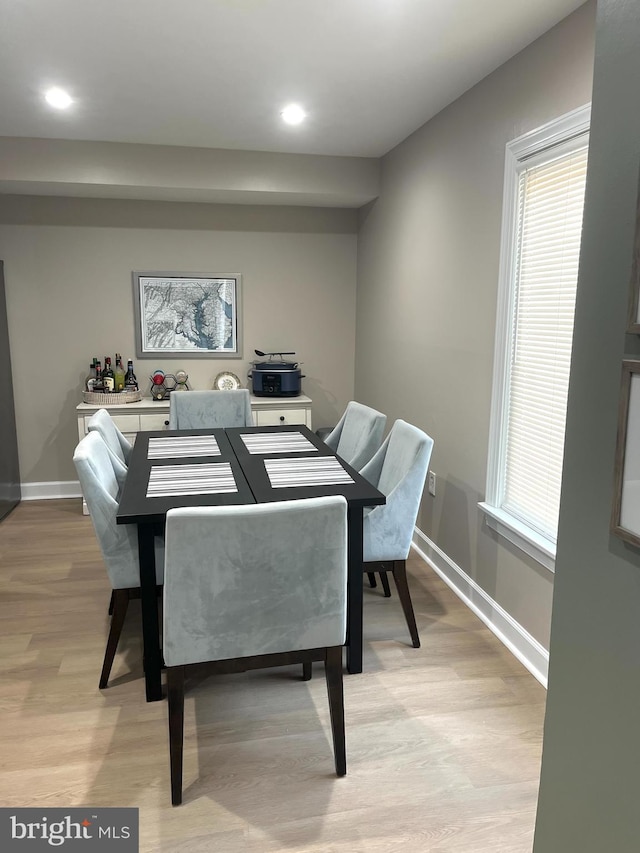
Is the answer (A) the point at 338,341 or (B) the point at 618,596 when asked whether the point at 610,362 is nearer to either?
(B) the point at 618,596

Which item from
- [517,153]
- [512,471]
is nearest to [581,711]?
[512,471]

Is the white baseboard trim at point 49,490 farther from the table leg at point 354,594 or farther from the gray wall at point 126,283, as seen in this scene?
the table leg at point 354,594

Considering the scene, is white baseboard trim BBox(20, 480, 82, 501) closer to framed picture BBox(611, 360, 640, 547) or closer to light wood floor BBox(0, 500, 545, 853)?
light wood floor BBox(0, 500, 545, 853)

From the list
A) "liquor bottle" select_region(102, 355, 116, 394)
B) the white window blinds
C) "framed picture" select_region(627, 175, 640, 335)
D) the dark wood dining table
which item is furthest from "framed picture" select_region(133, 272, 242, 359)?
"framed picture" select_region(627, 175, 640, 335)

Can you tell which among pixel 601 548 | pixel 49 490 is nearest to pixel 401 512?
pixel 601 548

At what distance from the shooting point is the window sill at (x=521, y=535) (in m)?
2.38

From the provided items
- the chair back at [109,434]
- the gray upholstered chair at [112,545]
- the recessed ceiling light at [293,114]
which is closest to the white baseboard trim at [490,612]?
the gray upholstered chair at [112,545]

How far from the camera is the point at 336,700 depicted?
1.89m

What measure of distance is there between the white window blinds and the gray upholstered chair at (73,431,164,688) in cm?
155

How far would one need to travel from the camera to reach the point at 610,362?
0.96 metres

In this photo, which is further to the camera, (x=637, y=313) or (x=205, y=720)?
(x=205, y=720)

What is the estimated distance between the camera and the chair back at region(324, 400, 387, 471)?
322 centimetres

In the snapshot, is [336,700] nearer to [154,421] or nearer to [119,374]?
[154,421]

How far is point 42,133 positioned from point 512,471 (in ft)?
10.8
